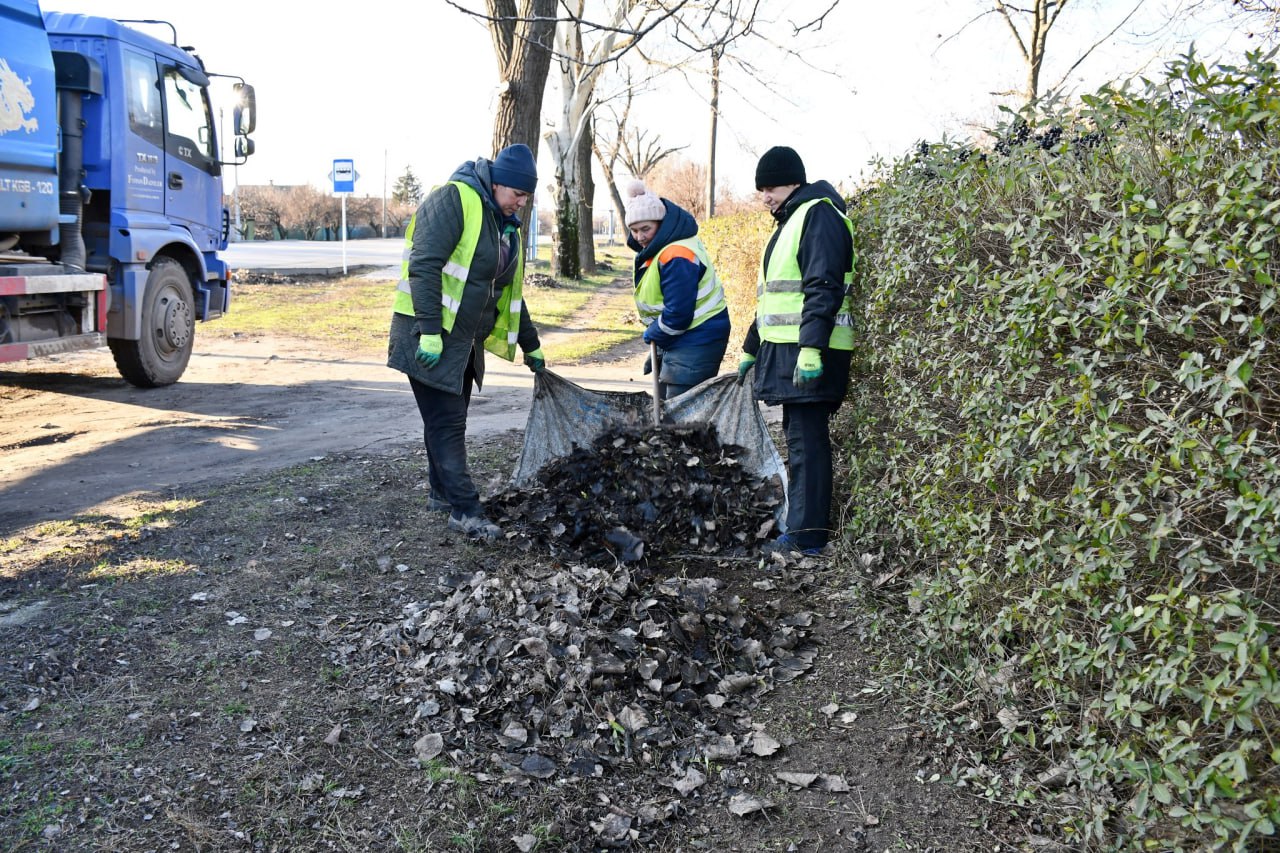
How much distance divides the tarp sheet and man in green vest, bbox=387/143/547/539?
19.5 inches

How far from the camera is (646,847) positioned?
2.75 metres

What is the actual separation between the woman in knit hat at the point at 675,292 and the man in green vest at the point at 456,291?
2.45 feet

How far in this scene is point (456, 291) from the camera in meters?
4.93

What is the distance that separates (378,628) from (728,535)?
1834 millimetres

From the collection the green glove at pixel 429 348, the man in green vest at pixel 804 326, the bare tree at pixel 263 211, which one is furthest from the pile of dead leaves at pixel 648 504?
the bare tree at pixel 263 211

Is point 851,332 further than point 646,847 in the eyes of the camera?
Yes

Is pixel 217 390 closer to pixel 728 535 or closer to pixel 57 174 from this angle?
pixel 57 174

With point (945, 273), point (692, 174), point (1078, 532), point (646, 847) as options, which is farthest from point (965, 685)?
point (692, 174)

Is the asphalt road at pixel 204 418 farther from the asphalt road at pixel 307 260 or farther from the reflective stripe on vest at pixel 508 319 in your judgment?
the asphalt road at pixel 307 260

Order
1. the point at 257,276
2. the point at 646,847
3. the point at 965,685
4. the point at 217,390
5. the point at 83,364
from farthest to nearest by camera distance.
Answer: the point at 257,276 < the point at 83,364 < the point at 217,390 < the point at 965,685 < the point at 646,847

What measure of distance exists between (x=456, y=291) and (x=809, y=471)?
2093mm

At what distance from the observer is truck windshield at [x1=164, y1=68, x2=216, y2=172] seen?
9273 mm

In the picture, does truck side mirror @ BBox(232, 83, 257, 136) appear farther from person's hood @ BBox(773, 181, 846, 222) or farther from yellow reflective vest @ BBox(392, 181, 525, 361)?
person's hood @ BBox(773, 181, 846, 222)

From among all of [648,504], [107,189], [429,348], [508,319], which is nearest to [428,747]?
[648,504]
